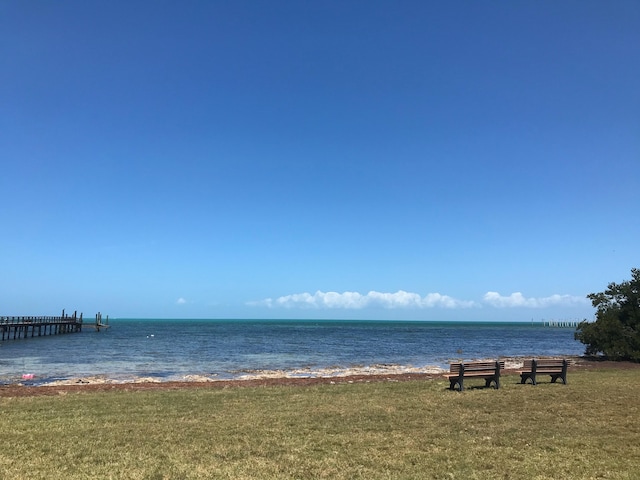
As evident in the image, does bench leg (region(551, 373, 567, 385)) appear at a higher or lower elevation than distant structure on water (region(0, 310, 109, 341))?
higher

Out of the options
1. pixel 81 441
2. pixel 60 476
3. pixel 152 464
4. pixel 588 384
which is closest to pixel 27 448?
pixel 81 441

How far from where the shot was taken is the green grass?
7.00 metres

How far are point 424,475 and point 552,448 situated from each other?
2699mm

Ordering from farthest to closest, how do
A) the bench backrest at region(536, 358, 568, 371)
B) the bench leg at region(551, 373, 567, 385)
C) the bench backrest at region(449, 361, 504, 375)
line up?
the bench backrest at region(536, 358, 568, 371) < the bench leg at region(551, 373, 567, 385) < the bench backrest at region(449, 361, 504, 375)

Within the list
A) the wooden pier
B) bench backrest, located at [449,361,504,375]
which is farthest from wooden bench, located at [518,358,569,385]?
the wooden pier

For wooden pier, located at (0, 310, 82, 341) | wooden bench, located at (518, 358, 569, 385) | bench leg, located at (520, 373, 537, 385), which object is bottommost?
wooden pier, located at (0, 310, 82, 341)

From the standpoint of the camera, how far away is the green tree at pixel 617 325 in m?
28.2

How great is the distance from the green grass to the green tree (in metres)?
16.7

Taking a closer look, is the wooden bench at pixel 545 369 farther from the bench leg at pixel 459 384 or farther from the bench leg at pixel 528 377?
the bench leg at pixel 459 384

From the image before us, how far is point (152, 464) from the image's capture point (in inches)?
287

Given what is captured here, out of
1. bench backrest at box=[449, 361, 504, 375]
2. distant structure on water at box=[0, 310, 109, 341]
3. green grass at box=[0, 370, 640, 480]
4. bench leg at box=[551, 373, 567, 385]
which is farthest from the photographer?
distant structure on water at box=[0, 310, 109, 341]

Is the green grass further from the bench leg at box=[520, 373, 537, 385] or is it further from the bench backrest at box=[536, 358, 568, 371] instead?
the bench backrest at box=[536, 358, 568, 371]

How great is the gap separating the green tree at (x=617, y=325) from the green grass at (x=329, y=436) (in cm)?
1668

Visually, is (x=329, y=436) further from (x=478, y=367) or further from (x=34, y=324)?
(x=34, y=324)
